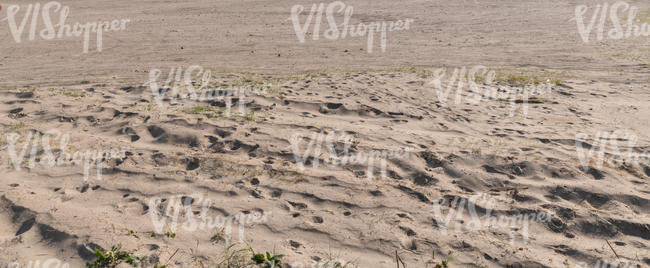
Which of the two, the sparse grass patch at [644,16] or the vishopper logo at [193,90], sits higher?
the sparse grass patch at [644,16]

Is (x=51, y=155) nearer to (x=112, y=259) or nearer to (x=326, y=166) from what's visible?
(x=112, y=259)

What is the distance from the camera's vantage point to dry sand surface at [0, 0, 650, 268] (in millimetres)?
3975

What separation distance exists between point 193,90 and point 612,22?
14083mm

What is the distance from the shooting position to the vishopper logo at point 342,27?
13.6 meters

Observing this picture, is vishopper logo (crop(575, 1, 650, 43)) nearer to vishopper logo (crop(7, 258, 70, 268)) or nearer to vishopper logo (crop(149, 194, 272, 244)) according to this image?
vishopper logo (crop(149, 194, 272, 244))

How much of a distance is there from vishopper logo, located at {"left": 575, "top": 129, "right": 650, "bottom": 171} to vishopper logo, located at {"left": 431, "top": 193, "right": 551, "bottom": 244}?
1.53m

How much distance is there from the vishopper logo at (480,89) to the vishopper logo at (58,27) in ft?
28.6

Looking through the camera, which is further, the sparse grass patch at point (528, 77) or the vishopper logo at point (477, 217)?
the sparse grass patch at point (528, 77)

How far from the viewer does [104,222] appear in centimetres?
409

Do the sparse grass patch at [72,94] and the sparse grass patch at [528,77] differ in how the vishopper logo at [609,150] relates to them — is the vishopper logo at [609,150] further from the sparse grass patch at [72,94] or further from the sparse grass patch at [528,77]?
the sparse grass patch at [72,94]

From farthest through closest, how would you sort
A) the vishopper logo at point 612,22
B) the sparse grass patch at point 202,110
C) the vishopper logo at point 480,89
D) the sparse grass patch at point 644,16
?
1. the sparse grass patch at point 644,16
2. the vishopper logo at point 612,22
3. the vishopper logo at point 480,89
4. the sparse grass patch at point 202,110

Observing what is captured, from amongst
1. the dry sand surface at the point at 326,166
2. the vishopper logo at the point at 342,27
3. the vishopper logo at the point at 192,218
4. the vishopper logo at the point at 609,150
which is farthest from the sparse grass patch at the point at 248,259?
the vishopper logo at the point at 342,27

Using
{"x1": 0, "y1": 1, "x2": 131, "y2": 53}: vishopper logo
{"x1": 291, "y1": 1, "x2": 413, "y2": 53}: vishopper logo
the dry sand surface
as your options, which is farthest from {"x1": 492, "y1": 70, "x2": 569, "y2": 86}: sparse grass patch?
{"x1": 0, "y1": 1, "x2": 131, "y2": 53}: vishopper logo

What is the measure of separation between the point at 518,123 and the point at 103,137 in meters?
5.87
